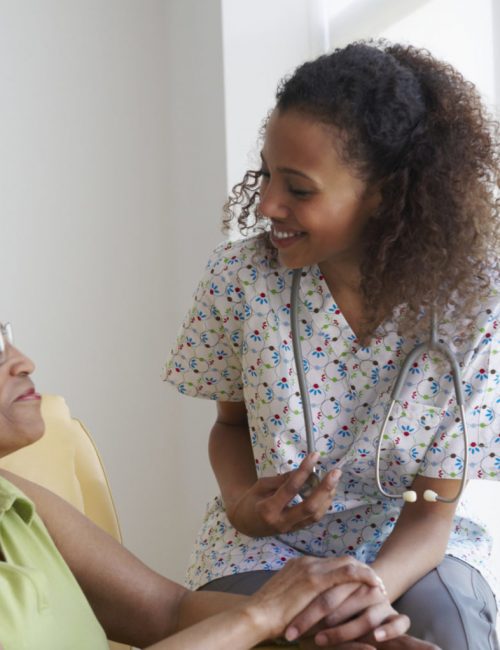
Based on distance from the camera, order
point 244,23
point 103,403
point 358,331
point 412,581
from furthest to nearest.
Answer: point 103,403, point 244,23, point 358,331, point 412,581

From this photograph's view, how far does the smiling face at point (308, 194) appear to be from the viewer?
1499 mm

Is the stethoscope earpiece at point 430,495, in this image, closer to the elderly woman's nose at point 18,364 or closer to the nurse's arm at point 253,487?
the nurse's arm at point 253,487

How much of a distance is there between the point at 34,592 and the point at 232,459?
586 mm

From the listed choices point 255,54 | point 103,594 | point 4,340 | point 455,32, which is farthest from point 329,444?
point 255,54

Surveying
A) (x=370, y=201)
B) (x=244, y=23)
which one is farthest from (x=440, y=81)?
(x=244, y=23)

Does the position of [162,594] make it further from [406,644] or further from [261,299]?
[261,299]

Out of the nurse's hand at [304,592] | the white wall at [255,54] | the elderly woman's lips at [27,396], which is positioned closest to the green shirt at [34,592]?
the elderly woman's lips at [27,396]

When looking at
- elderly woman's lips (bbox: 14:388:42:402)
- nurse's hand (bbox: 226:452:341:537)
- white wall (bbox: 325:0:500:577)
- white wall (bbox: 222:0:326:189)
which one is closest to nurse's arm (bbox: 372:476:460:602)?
nurse's hand (bbox: 226:452:341:537)

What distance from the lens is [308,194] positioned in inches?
59.7

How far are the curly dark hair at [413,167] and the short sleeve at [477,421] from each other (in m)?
0.06

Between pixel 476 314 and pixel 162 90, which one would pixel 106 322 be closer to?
pixel 162 90

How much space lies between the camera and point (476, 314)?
1.54m

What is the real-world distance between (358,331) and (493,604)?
47 centimetres

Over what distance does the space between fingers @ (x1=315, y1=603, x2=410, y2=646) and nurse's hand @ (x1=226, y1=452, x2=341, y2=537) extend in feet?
0.62
